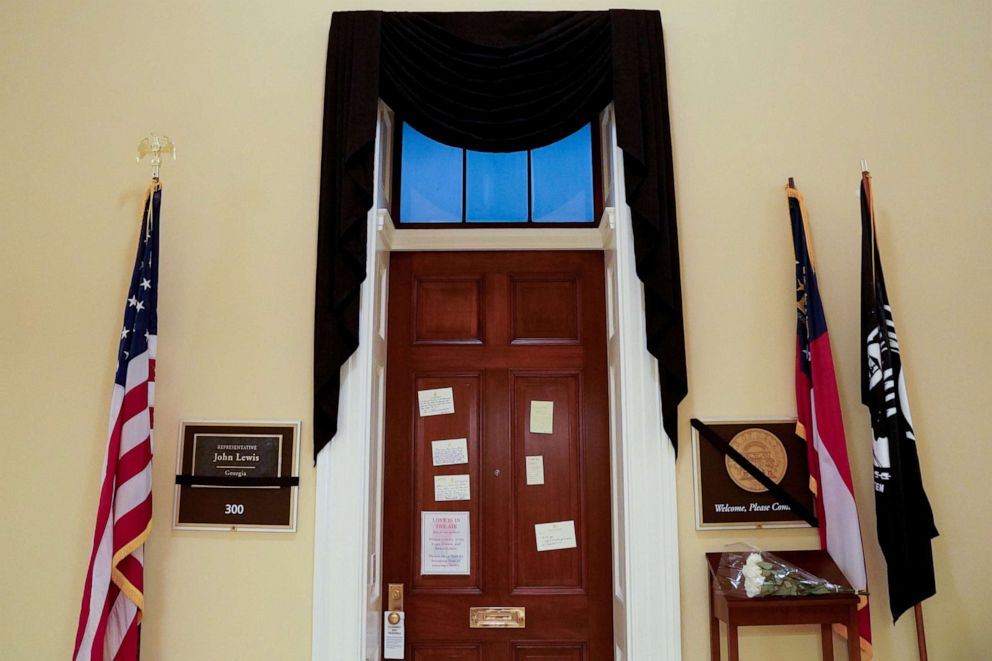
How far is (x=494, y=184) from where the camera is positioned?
10.9 feet

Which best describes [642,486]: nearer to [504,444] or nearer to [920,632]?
[504,444]

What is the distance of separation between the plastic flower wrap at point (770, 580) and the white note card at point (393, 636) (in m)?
1.35

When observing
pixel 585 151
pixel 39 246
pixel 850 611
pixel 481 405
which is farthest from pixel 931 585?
pixel 39 246

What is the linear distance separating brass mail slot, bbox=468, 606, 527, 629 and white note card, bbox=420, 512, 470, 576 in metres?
0.18

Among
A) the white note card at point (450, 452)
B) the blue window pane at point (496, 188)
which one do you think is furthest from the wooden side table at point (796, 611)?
the blue window pane at point (496, 188)

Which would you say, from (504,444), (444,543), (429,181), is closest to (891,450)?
(504,444)

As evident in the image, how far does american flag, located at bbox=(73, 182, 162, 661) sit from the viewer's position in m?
2.52

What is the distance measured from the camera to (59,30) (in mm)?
3131

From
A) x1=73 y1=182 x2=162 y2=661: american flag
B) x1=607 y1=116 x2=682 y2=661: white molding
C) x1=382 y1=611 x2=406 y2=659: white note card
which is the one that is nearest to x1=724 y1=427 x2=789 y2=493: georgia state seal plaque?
x1=607 y1=116 x2=682 y2=661: white molding

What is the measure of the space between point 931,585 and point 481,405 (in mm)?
1846

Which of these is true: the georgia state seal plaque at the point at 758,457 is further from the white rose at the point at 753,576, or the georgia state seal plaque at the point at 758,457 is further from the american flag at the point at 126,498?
the american flag at the point at 126,498

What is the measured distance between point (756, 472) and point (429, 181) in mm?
1925

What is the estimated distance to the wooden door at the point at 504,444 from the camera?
301 cm

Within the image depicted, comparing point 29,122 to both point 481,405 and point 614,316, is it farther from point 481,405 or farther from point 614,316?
point 614,316
